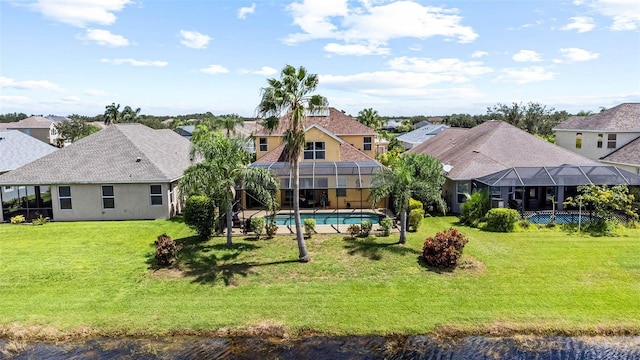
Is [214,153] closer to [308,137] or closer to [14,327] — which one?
[14,327]

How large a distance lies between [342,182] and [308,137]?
6336mm

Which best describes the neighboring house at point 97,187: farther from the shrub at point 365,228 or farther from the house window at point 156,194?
the shrub at point 365,228

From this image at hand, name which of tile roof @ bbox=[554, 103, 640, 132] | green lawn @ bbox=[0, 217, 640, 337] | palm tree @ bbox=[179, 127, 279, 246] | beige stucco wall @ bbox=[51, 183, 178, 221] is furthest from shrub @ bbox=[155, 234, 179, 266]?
tile roof @ bbox=[554, 103, 640, 132]

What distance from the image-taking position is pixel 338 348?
1277cm

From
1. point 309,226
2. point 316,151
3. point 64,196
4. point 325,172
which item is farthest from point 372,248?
point 64,196

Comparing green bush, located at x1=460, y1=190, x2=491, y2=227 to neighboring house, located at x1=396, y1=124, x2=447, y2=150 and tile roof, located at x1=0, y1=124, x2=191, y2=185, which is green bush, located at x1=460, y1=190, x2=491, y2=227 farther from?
neighboring house, located at x1=396, y1=124, x2=447, y2=150

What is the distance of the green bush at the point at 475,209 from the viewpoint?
25.1 metres

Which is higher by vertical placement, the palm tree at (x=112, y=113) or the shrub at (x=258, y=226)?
the palm tree at (x=112, y=113)

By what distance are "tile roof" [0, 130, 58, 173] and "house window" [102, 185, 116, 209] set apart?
10.5 meters

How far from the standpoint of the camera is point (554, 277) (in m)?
16.9

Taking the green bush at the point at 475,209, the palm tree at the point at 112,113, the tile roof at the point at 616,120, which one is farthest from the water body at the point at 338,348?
the palm tree at the point at 112,113

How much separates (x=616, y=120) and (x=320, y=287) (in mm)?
32050

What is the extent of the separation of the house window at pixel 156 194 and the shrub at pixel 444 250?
1630 centimetres

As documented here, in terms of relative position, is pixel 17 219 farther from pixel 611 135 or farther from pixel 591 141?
pixel 591 141
